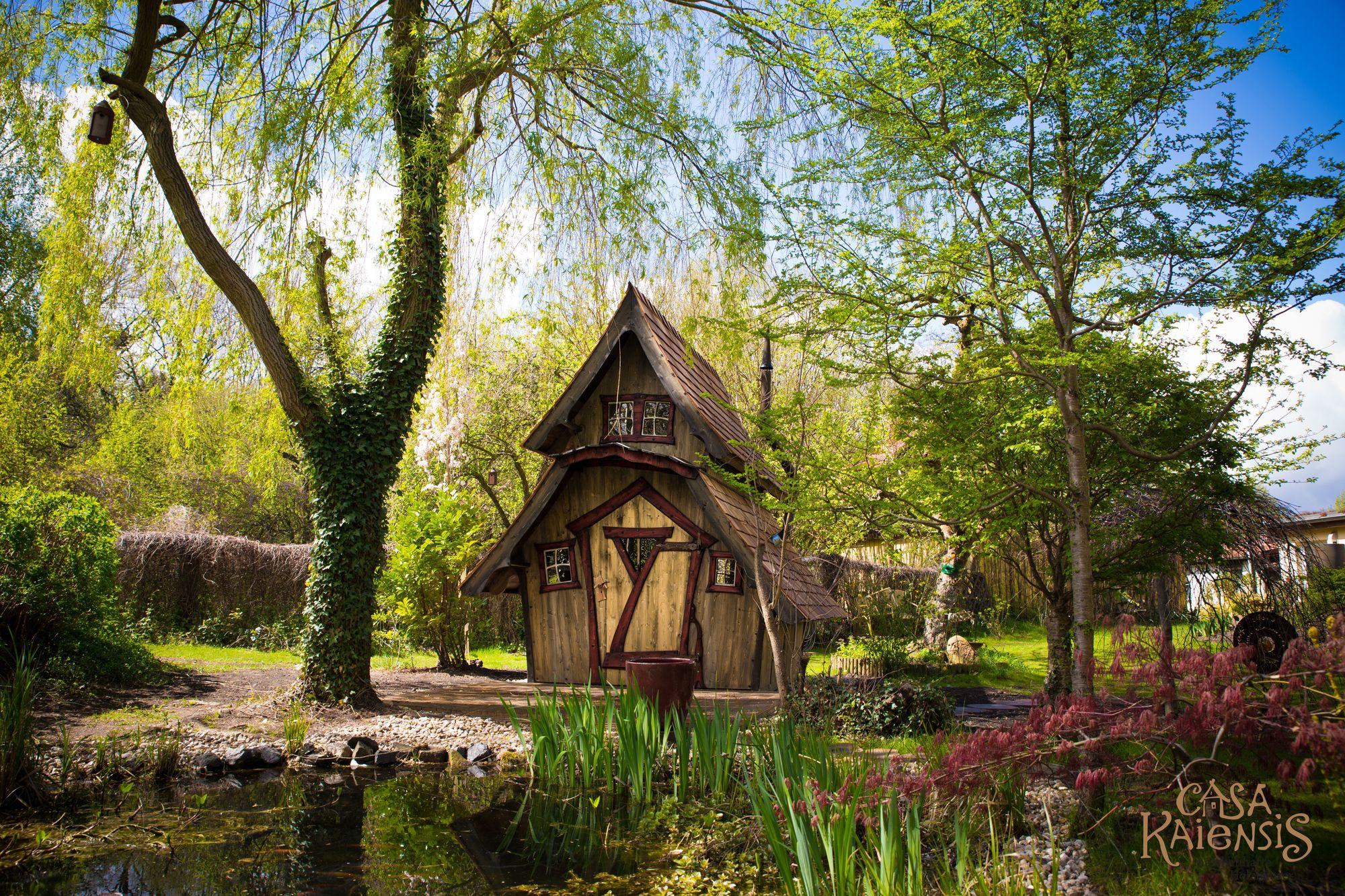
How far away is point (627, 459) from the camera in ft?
36.8

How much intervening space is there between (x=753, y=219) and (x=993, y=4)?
3.28m

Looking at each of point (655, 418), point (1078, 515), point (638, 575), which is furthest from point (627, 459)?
point (1078, 515)

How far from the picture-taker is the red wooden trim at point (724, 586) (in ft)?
36.6

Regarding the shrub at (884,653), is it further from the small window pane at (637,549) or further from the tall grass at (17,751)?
→ the tall grass at (17,751)

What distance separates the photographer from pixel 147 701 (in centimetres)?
884

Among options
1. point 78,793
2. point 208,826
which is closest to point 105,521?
point 78,793

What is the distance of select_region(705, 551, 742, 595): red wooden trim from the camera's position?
1114 cm

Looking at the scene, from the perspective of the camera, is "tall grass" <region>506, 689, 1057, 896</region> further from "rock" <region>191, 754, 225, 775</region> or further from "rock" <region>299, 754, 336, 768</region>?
"rock" <region>191, 754, 225, 775</region>

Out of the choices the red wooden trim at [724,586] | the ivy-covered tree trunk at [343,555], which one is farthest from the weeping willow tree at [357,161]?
the red wooden trim at [724,586]

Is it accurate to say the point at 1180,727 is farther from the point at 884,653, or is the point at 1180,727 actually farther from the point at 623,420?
the point at 623,420

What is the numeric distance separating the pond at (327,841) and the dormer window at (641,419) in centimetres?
607

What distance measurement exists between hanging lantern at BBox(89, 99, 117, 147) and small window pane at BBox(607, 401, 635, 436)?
662 cm

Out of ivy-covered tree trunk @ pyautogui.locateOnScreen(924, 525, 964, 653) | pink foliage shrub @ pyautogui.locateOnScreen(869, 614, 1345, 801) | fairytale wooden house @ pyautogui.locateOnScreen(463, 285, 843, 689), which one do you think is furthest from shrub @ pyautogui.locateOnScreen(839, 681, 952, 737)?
ivy-covered tree trunk @ pyautogui.locateOnScreen(924, 525, 964, 653)

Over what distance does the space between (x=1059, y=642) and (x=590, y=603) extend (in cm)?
601
